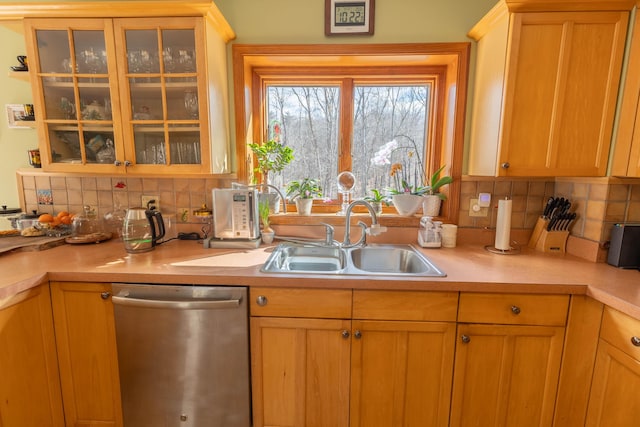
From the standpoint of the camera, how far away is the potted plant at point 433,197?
5.69ft

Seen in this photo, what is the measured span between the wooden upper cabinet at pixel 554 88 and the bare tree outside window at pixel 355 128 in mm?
548

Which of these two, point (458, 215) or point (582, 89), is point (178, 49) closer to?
point (458, 215)

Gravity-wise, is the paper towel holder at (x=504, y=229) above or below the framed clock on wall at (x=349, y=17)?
below

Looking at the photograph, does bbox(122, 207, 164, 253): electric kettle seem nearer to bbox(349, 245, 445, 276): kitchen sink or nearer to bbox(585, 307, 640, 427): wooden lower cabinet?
bbox(349, 245, 445, 276): kitchen sink

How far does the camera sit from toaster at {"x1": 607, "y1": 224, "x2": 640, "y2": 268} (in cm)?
130

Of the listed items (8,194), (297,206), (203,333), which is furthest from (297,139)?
(8,194)

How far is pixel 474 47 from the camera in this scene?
1.61m

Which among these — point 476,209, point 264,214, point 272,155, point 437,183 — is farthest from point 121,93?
point 476,209

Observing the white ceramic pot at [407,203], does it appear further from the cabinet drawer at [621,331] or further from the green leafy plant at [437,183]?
the cabinet drawer at [621,331]

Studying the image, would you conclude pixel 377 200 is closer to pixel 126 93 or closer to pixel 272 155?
pixel 272 155

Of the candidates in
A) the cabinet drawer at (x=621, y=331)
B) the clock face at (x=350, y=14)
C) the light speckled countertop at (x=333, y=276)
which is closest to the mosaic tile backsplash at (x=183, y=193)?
the light speckled countertop at (x=333, y=276)

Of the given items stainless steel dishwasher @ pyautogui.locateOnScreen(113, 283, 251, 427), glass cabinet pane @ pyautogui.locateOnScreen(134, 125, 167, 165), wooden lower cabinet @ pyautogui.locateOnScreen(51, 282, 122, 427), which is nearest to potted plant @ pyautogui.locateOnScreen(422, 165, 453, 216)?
stainless steel dishwasher @ pyautogui.locateOnScreen(113, 283, 251, 427)

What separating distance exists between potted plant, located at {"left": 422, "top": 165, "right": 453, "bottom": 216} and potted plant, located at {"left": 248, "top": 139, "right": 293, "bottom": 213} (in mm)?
882

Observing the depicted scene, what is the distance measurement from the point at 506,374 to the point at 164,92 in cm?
205
